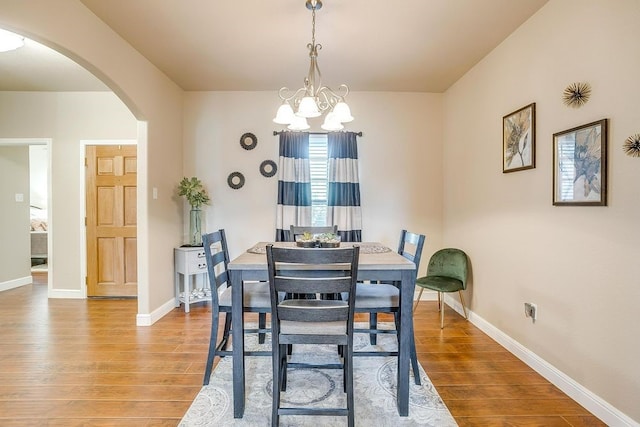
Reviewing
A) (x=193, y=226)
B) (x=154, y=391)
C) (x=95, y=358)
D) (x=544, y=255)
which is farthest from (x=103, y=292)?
(x=544, y=255)

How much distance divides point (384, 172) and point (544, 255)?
2145mm

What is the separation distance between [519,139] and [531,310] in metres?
1.32

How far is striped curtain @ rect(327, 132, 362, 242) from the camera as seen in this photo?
13.2 feet

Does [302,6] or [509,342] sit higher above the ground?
[302,6]

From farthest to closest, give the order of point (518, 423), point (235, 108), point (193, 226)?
point (235, 108) → point (193, 226) → point (518, 423)

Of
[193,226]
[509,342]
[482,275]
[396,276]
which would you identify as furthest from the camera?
[193,226]

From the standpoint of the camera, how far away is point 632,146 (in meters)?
1.68

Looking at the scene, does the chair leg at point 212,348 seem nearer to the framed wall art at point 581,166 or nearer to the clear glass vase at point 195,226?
the clear glass vase at point 195,226

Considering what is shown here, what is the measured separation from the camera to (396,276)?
193 cm

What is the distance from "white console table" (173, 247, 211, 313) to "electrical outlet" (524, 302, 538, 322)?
3.14 meters

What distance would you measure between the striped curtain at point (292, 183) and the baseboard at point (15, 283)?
3.98 m

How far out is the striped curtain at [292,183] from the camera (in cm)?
402

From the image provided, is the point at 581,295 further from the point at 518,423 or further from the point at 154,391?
the point at 154,391

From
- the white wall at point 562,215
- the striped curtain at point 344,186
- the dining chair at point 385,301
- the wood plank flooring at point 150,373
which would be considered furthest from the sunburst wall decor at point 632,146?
the striped curtain at point 344,186
